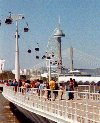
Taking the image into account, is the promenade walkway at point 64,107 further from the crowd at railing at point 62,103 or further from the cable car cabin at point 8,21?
the cable car cabin at point 8,21

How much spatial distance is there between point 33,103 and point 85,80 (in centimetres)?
4125

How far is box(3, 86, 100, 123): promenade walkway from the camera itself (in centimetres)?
1490

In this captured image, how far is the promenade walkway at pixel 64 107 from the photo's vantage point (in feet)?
48.9

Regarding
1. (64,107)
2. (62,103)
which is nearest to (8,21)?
(62,103)

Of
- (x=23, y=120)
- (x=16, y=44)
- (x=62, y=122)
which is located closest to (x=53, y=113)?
(x=62, y=122)

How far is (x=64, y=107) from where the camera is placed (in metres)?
18.1

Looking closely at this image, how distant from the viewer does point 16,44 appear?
43.8 m

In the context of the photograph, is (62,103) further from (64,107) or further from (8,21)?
(8,21)

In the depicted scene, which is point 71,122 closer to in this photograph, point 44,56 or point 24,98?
point 24,98

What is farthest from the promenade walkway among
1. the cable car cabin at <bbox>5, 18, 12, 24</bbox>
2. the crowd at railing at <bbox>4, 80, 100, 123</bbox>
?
the cable car cabin at <bbox>5, 18, 12, 24</bbox>

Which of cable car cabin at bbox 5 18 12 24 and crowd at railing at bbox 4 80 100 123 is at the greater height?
cable car cabin at bbox 5 18 12 24

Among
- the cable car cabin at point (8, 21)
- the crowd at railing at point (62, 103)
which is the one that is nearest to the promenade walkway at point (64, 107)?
the crowd at railing at point (62, 103)

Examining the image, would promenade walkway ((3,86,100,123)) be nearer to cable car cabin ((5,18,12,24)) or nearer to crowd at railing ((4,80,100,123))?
crowd at railing ((4,80,100,123))

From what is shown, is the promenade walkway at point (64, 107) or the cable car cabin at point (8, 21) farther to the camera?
the cable car cabin at point (8, 21)
